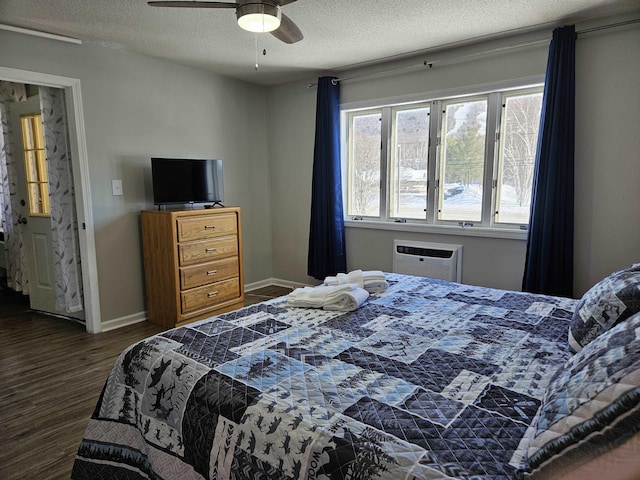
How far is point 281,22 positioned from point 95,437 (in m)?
2.15

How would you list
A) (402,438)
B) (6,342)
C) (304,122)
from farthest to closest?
(304,122), (6,342), (402,438)

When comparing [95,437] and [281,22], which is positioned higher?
[281,22]

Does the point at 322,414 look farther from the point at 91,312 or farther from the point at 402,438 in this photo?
the point at 91,312

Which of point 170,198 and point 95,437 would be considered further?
point 170,198

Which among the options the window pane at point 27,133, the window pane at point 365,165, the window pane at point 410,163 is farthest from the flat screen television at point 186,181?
the window pane at point 410,163

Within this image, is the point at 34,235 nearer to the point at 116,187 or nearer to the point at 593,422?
the point at 116,187

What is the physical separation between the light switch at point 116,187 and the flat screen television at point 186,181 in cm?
30

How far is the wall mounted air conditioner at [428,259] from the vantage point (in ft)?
12.2

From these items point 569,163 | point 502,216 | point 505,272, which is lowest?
point 505,272

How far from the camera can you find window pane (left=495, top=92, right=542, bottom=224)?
11.0ft

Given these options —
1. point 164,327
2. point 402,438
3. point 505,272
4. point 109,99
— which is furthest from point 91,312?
point 505,272

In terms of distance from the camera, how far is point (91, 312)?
3.55m

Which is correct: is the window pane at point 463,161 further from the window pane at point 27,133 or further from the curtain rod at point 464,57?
the window pane at point 27,133

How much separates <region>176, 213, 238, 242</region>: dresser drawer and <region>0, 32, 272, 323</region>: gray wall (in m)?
0.58
